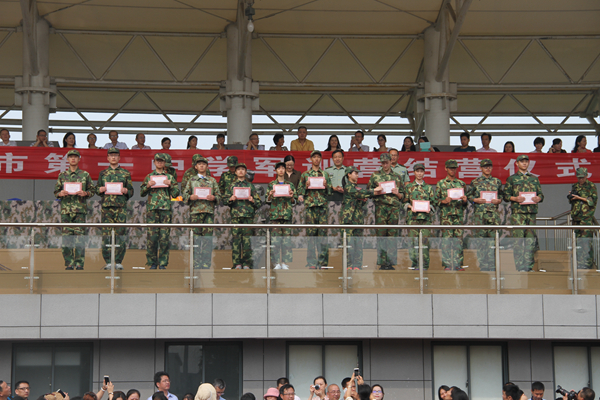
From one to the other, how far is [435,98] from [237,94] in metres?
4.75

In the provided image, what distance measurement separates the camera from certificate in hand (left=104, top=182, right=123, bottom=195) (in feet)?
37.3

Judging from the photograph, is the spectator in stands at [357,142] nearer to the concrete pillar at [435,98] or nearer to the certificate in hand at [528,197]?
the concrete pillar at [435,98]

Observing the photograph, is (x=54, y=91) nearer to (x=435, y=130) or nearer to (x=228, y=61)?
(x=228, y=61)

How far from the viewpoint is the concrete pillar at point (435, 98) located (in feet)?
61.2

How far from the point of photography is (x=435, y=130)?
733 inches

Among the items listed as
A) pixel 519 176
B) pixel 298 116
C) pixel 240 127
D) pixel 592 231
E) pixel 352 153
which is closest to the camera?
pixel 592 231

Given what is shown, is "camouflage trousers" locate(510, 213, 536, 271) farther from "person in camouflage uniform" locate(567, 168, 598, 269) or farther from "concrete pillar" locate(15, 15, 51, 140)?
"concrete pillar" locate(15, 15, 51, 140)

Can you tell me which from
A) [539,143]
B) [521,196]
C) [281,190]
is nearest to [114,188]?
[281,190]

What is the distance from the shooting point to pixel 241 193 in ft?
38.0

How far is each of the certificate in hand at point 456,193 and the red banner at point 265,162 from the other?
390 centimetres

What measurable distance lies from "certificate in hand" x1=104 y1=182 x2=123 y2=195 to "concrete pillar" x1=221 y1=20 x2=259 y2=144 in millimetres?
6923

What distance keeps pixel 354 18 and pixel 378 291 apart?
9.81 meters

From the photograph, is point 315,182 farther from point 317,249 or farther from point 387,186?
point 317,249

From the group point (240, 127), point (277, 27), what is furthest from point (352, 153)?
point (277, 27)
